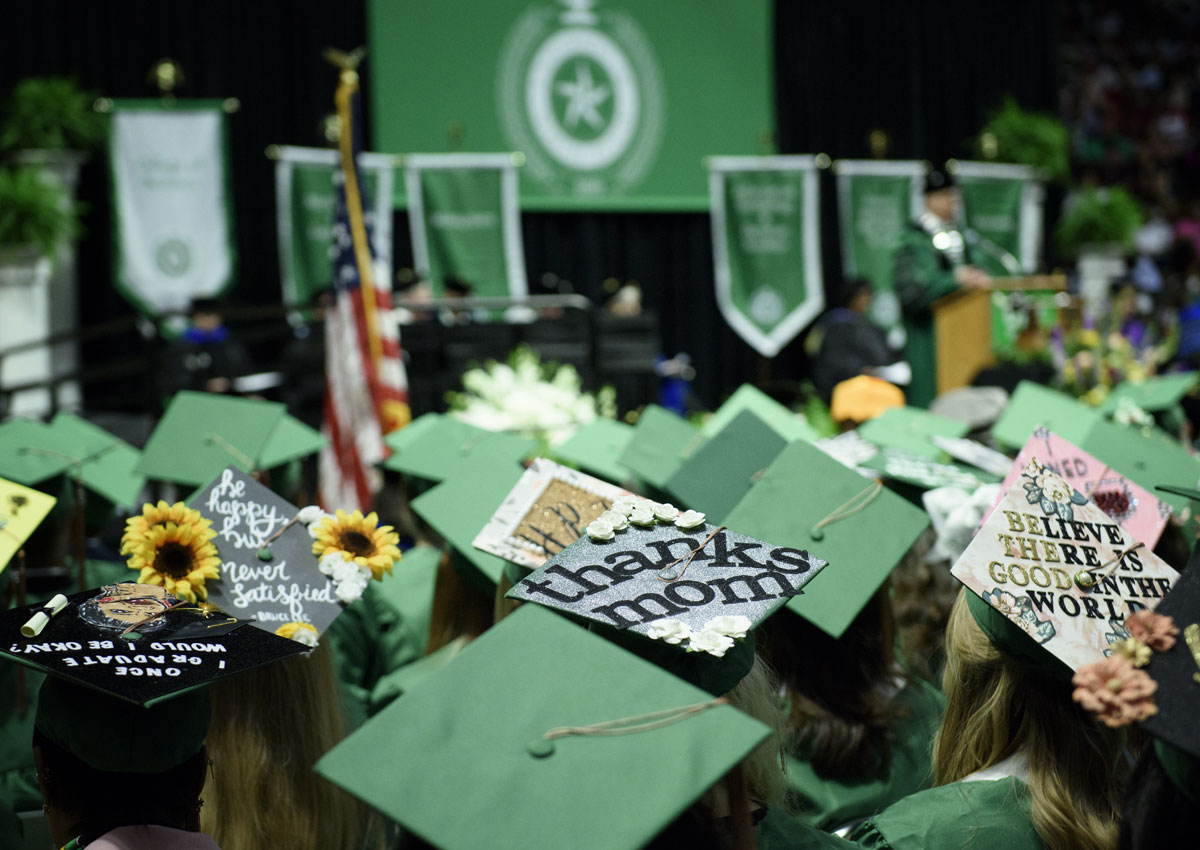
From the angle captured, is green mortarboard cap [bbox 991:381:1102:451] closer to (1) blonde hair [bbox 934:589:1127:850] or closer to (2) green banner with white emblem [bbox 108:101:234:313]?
(1) blonde hair [bbox 934:589:1127:850]

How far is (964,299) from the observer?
21.2 feet

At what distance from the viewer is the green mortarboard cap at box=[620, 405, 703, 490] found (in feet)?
9.57

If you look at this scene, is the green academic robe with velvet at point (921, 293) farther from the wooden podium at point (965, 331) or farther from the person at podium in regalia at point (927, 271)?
the wooden podium at point (965, 331)

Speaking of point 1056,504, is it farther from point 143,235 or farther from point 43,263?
point 143,235

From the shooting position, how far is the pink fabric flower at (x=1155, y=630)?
1.11m

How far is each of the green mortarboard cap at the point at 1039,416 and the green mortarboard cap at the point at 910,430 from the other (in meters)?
0.13

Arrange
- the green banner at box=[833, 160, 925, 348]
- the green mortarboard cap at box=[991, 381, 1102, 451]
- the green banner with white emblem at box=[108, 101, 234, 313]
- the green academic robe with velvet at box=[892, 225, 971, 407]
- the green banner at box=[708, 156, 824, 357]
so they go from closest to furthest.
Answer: the green mortarboard cap at box=[991, 381, 1102, 451]
the green academic robe with velvet at box=[892, 225, 971, 407]
the green banner with white emblem at box=[108, 101, 234, 313]
the green banner at box=[708, 156, 824, 357]
the green banner at box=[833, 160, 925, 348]

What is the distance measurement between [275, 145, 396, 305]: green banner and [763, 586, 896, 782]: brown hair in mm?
8250

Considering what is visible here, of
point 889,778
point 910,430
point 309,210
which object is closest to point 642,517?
point 889,778

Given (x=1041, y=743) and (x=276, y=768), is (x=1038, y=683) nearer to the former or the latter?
(x=1041, y=743)

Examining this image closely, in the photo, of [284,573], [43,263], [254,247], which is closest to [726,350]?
[254,247]

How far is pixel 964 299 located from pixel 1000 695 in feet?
17.0

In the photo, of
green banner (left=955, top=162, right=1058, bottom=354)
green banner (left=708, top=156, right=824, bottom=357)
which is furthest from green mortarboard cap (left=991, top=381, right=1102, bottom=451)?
green banner (left=955, top=162, right=1058, bottom=354)

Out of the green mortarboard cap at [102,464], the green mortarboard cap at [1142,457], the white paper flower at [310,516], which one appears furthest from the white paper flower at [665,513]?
the green mortarboard cap at [102,464]
